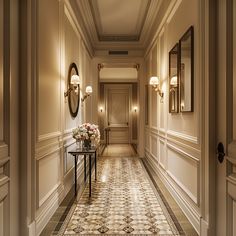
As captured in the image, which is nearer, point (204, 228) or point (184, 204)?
point (204, 228)

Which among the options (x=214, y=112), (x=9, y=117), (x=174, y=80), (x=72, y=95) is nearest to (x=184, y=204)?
(x=214, y=112)

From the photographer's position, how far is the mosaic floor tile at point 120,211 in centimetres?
279

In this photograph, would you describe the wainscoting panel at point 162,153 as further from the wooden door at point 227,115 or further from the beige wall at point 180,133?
the wooden door at point 227,115

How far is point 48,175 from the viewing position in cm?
310

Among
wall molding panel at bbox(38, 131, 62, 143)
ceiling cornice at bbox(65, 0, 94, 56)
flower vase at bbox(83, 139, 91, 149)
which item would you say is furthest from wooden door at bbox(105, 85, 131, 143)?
wall molding panel at bbox(38, 131, 62, 143)

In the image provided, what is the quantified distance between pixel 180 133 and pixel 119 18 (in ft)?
12.3

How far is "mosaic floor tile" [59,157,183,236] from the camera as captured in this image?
279cm

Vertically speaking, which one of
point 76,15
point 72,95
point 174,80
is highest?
point 76,15

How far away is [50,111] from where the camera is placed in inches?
125

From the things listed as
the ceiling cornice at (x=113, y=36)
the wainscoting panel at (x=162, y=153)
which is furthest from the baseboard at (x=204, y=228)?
the ceiling cornice at (x=113, y=36)

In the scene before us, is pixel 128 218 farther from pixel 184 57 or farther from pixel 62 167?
pixel 184 57

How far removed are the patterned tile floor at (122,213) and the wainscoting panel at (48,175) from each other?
370mm

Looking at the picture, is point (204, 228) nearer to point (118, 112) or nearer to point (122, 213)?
point (122, 213)

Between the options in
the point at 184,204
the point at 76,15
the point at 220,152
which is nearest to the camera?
the point at 220,152
